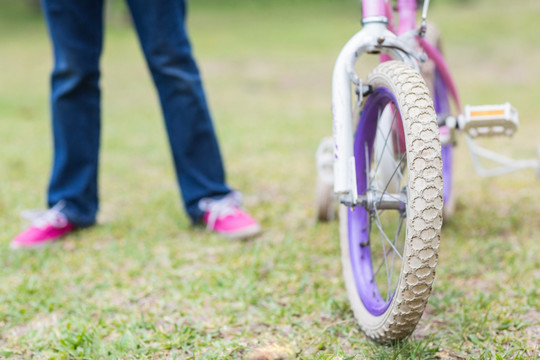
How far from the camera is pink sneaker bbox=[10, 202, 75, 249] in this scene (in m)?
2.08

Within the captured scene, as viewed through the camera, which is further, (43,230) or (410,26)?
(43,230)

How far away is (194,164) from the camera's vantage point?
7.13ft

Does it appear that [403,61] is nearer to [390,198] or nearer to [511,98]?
[390,198]

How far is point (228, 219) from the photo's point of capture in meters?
2.12

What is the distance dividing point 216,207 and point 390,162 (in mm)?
812

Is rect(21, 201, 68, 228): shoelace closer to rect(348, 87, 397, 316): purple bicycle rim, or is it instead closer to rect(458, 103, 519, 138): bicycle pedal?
rect(348, 87, 397, 316): purple bicycle rim

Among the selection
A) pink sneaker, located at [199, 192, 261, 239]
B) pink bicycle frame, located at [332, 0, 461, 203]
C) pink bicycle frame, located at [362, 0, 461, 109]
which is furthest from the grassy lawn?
pink bicycle frame, located at [362, 0, 461, 109]

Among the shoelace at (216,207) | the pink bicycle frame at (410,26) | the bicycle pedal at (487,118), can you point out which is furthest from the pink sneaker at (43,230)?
the bicycle pedal at (487,118)

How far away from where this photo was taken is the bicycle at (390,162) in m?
1.09

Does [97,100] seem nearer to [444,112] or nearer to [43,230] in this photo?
[43,230]

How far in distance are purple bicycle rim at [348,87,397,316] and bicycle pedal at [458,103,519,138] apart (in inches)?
17.3

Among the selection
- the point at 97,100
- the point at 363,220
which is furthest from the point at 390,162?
the point at 97,100

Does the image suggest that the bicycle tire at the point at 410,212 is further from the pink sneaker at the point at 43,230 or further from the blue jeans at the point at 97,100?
the pink sneaker at the point at 43,230

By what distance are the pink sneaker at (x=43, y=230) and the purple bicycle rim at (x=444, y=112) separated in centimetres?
149
